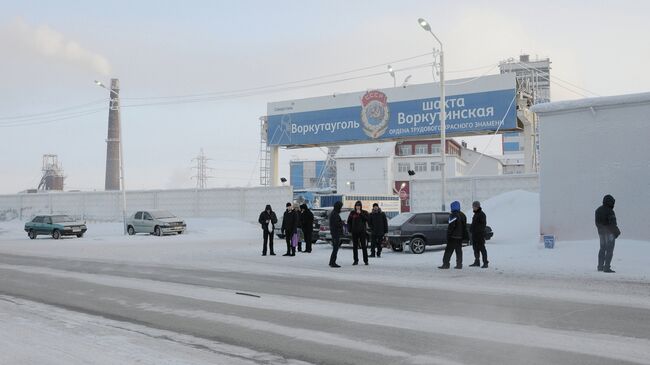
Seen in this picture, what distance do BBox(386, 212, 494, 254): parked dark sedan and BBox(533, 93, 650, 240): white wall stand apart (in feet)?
11.2

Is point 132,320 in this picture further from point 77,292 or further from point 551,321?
point 551,321

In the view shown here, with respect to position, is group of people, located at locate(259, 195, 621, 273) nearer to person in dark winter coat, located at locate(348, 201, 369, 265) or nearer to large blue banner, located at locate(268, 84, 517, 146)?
person in dark winter coat, located at locate(348, 201, 369, 265)

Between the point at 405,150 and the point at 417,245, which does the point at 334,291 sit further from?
the point at 405,150

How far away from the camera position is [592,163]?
59.3 ft

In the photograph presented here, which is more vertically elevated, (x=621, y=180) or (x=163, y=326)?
(x=621, y=180)

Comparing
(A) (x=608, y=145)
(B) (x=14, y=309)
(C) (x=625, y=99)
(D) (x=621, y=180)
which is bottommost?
(B) (x=14, y=309)

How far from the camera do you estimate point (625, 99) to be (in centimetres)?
1745

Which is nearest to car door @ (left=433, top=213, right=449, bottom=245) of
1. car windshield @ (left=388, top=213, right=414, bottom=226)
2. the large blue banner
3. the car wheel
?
the car wheel

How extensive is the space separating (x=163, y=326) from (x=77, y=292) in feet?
14.6

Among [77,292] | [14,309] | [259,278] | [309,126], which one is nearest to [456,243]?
[259,278]

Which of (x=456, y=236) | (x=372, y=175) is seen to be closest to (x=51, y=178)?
(x=372, y=175)

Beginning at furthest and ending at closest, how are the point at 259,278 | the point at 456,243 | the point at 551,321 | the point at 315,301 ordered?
the point at 456,243, the point at 259,278, the point at 315,301, the point at 551,321

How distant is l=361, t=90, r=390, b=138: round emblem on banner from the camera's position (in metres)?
37.6

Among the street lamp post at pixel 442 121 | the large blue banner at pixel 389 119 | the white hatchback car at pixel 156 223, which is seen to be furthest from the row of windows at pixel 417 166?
the street lamp post at pixel 442 121
